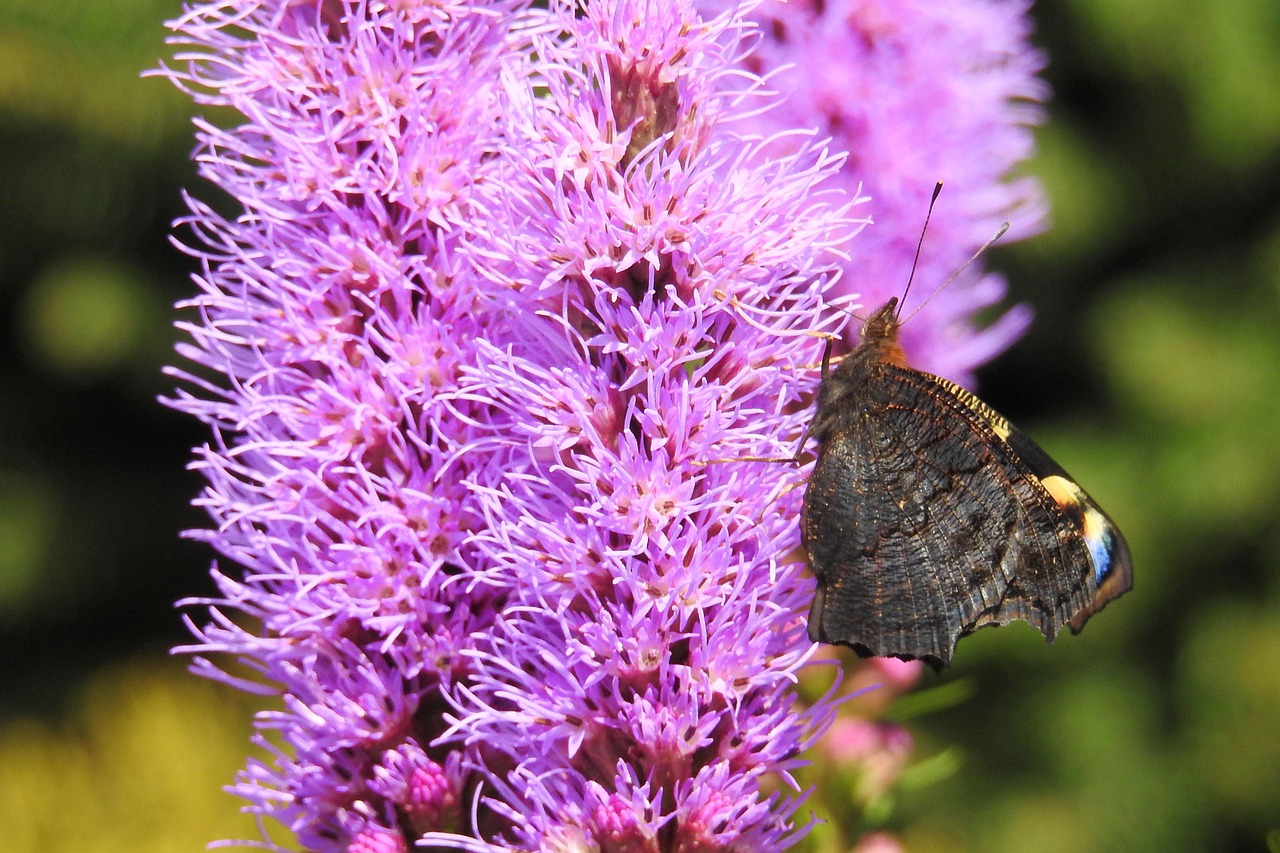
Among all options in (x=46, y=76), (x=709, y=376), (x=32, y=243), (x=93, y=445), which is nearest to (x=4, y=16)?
(x=46, y=76)

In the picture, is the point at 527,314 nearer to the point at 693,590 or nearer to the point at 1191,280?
the point at 693,590

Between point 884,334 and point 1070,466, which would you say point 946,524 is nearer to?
point 884,334

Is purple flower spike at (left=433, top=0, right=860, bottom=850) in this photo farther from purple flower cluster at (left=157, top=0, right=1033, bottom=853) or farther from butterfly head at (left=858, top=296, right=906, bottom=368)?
butterfly head at (left=858, top=296, right=906, bottom=368)

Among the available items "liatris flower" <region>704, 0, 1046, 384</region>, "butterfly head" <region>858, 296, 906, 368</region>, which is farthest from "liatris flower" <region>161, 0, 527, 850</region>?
"liatris flower" <region>704, 0, 1046, 384</region>

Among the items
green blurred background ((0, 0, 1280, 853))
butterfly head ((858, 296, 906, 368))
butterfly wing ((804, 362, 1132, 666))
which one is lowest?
green blurred background ((0, 0, 1280, 853))

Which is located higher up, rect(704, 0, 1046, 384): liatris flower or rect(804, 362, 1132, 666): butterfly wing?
rect(704, 0, 1046, 384): liatris flower

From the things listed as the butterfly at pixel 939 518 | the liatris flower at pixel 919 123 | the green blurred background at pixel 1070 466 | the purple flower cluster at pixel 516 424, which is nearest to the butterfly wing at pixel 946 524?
the butterfly at pixel 939 518

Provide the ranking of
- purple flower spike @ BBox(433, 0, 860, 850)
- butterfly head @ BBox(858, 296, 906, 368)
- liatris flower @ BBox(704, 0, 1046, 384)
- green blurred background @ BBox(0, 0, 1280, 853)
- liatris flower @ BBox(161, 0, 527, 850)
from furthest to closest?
green blurred background @ BBox(0, 0, 1280, 853) < liatris flower @ BBox(704, 0, 1046, 384) < butterfly head @ BBox(858, 296, 906, 368) < liatris flower @ BBox(161, 0, 527, 850) < purple flower spike @ BBox(433, 0, 860, 850)

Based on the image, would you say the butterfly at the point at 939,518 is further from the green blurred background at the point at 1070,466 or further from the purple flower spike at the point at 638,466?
the green blurred background at the point at 1070,466

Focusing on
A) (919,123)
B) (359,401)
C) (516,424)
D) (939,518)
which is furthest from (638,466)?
(919,123)
